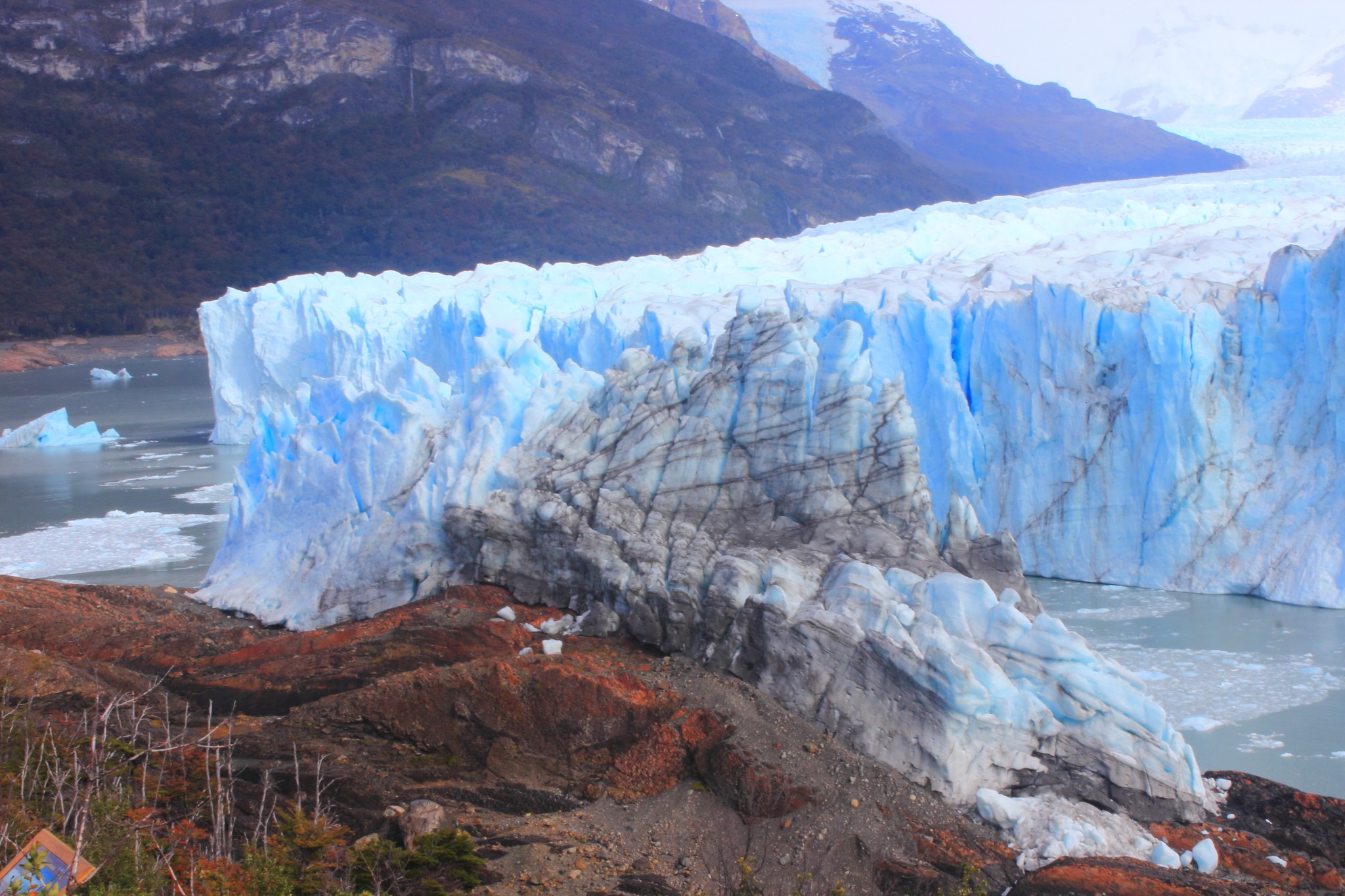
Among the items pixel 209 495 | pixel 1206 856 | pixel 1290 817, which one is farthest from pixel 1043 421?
pixel 209 495

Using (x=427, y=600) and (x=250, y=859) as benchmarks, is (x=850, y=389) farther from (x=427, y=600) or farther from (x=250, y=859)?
(x=250, y=859)

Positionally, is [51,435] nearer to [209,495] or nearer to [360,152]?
[209,495]

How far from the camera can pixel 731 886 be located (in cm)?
450

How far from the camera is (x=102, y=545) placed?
12.0 metres

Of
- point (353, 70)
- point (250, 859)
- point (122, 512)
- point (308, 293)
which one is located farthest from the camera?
point (353, 70)

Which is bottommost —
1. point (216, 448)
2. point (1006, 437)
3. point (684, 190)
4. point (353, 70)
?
point (216, 448)

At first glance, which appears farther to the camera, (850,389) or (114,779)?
(850,389)

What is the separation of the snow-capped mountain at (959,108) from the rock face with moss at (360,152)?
328 inches

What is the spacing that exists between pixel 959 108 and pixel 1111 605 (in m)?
65.7

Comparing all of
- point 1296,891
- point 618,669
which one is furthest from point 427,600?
point 1296,891

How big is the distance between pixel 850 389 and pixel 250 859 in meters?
4.75

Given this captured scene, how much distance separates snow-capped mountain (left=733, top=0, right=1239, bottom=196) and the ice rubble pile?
46.4 meters

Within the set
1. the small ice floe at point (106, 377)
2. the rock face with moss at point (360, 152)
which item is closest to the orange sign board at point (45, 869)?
the small ice floe at point (106, 377)

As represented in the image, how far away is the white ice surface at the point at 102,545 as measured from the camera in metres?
11.1
